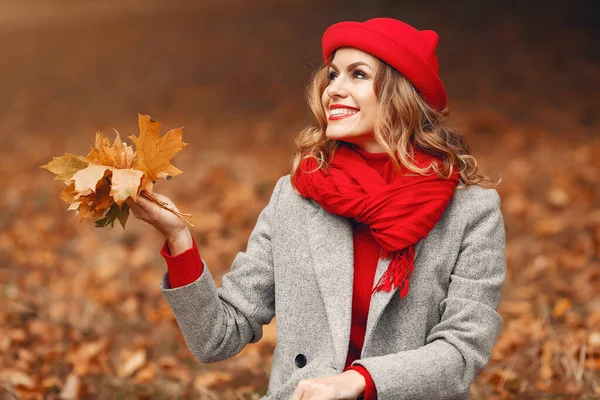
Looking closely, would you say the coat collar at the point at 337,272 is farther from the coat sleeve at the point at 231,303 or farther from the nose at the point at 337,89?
the nose at the point at 337,89

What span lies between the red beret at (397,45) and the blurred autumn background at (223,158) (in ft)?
2.45

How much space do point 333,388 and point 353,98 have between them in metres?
0.80

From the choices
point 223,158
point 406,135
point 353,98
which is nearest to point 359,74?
point 353,98

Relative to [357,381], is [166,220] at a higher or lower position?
higher

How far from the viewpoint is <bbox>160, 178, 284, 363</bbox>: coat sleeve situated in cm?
202

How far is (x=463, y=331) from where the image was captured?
1954mm

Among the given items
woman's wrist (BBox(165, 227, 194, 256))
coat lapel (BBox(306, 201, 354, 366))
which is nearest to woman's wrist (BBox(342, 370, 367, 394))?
coat lapel (BBox(306, 201, 354, 366))

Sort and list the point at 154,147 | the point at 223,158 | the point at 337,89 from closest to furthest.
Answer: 1. the point at 154,147
2. the point at 337,89
3. the point at 223,158

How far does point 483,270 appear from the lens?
2020 mm

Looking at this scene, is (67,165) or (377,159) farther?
(377,159)

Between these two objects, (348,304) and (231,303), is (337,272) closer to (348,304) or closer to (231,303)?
(348,304)

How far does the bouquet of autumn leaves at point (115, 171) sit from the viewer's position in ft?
5.93

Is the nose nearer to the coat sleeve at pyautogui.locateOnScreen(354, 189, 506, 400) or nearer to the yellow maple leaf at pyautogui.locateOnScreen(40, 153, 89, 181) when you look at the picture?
the coat sleeve at pyautogui.locateOnScreen(354, 189, 506, 400)

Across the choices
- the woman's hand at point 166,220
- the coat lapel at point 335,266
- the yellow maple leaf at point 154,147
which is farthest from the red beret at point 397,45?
the woman's hand at point 166,220
